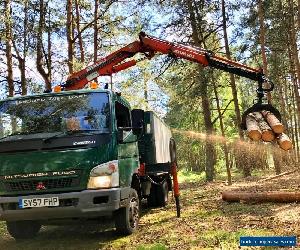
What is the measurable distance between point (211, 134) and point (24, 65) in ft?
32.6

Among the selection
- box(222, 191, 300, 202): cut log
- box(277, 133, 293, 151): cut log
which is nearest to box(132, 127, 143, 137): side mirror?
box(277, 133, 293, 151): cut log

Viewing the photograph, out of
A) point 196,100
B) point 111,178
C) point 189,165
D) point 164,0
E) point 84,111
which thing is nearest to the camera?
point 111,178

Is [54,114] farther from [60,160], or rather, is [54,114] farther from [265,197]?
[265,197]

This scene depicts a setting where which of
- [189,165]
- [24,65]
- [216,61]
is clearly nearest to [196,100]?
[24,65]

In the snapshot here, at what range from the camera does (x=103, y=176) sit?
709cm

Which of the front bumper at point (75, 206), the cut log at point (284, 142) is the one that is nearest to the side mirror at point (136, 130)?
the front bumper at point (75, 206)

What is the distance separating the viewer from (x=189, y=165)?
180 feet

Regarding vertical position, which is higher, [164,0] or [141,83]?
[164,0]

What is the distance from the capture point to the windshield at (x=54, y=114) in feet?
24.7

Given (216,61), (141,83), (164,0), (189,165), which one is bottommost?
(189,165)

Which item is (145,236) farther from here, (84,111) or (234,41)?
(234,41)

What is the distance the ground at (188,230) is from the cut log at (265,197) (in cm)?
19

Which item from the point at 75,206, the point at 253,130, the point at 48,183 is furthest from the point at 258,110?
→ the point at 48,183

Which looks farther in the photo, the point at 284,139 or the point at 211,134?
the point at 211,134
